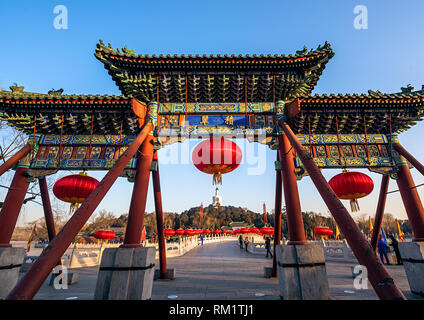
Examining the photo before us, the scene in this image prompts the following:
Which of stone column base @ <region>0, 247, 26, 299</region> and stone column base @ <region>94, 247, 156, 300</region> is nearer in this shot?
stone column base @ <region>94, 247, 156, 300</region>

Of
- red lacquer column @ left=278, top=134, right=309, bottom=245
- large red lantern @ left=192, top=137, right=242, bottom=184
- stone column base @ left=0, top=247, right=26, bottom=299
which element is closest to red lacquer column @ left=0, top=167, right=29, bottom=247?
stone column base @ left=0, top=247, right=26, bottom=299

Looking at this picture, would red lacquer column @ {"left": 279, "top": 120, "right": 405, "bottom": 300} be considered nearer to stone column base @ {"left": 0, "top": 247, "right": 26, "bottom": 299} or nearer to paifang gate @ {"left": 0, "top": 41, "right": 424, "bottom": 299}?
paifang gate @ {"left": 0, "top": 41, "right": 424, "bottom": 299}

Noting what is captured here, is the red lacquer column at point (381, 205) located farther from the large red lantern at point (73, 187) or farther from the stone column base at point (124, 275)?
the large red lantern at point (73, 187)

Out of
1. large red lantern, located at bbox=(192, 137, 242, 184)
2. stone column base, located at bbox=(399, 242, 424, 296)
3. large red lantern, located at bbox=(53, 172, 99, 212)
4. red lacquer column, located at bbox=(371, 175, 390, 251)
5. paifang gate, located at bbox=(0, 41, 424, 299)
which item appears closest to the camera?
large red lantern, located at bbox=(192, 137, 242, 184)

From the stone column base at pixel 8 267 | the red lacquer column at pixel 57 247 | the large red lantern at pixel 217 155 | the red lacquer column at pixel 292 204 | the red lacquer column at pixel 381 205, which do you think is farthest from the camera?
the red lacquer column at pixel 381 205

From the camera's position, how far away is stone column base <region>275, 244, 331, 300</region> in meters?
3.71

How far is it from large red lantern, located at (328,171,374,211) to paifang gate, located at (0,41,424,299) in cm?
44

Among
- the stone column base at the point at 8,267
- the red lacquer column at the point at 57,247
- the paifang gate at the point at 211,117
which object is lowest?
the stone column base at the point at 8,267

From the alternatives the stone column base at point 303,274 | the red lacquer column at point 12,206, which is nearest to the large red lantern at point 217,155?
the stone column base at point 303,274

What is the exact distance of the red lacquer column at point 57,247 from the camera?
2.16 m

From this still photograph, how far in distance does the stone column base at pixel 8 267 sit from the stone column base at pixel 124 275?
2.51 meters

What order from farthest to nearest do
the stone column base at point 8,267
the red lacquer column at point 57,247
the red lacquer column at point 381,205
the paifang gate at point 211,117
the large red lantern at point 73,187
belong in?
the red lacquer column at point 381,205 < the paifang gate at point 211,117 < the large red lantern at point 73,187 < the stone column base at point 8,267 < the red lacquer column at point 57,247

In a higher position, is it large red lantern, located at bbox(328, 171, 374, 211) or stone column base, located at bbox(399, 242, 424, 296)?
large red lantern, located at bbox(328, 171, 374, 211)

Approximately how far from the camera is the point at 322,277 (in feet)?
12.4
